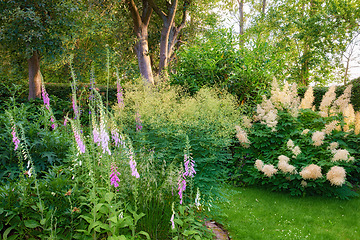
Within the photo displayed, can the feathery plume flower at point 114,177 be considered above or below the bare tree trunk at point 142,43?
below

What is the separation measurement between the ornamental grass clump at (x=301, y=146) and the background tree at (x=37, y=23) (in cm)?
707

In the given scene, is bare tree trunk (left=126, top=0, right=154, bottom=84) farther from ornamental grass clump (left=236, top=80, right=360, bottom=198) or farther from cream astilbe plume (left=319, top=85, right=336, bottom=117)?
cream astilbe plume (left=319, top=85, right=336, bottom=117)

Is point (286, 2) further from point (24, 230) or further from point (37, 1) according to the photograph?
point (24, 230)

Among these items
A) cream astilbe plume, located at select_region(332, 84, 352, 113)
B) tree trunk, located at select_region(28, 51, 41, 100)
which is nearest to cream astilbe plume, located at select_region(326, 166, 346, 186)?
cream astilbe plume, located at select_region(332, 84, 352, 113)

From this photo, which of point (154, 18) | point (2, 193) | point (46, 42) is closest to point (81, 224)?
point (2, 193)

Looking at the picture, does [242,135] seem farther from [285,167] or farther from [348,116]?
[348,116]

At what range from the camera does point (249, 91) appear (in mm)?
7141

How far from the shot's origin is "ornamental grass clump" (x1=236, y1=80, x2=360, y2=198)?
512 cm

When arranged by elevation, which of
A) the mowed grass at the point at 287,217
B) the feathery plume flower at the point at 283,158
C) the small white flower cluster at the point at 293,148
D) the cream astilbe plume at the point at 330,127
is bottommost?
the mowed grass at the point at 287,217

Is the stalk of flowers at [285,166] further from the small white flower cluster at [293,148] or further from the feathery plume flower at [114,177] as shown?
the feathery plume flower at [114,177]

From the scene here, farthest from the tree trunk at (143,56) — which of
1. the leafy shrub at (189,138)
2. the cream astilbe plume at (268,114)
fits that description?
the leafy shrub at (189,138)

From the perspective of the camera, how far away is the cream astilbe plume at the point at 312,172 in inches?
189

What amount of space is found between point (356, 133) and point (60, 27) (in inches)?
378

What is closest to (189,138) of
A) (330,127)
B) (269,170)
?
(269,170)
